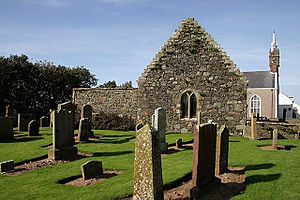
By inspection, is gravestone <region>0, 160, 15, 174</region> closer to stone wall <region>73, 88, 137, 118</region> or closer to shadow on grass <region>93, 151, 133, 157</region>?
shadow on grass <region>93, 151, 133, 157</region>

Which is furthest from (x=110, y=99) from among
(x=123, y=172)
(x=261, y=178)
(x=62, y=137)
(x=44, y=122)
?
(x=261, y=178)

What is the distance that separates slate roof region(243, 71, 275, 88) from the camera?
5158cm

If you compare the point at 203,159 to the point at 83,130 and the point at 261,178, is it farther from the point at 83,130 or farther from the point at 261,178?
the point at 83,130

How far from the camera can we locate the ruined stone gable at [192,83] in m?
20.7

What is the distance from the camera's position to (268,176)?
968 centimetres

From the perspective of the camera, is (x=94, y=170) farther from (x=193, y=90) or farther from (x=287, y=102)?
(x=287, y=102)

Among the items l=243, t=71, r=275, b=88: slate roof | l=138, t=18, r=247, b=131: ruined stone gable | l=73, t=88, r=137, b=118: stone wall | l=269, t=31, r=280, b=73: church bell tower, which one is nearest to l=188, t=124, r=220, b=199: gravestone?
l=138, t=18, r=247, b=131: ruined stone gable

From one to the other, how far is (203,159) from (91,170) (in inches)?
144

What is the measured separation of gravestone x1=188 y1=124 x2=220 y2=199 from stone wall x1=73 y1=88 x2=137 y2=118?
16.2 metres

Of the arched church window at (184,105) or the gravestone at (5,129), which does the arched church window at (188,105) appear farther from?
the gravestone at (5,129)

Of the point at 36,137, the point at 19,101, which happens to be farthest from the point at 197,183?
the point at 19,101

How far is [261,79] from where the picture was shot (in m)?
53.4

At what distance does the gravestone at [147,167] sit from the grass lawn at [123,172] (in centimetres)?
157

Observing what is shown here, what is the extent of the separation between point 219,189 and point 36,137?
12995 mm
